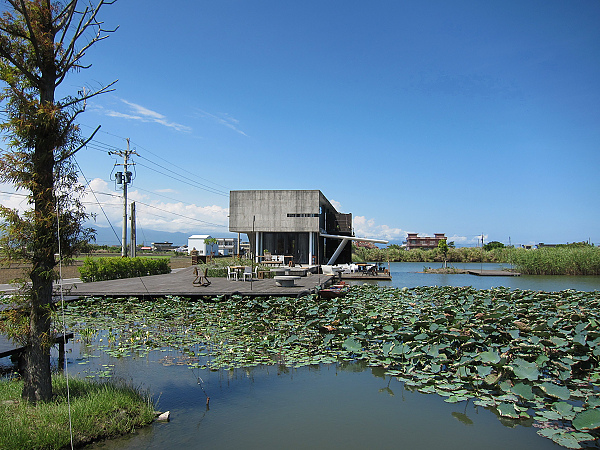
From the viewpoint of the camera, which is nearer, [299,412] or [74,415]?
[74,415]

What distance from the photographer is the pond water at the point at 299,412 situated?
4465 mm

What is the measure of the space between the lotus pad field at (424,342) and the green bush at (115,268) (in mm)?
7180

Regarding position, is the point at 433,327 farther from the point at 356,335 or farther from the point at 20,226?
the point at 20,226

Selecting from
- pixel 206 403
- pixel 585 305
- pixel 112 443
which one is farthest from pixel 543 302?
pixel 112 443

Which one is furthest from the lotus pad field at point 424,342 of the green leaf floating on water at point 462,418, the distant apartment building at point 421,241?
the distant apartment building at point 421,241

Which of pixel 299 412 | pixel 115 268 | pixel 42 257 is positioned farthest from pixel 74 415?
pixel 115 268

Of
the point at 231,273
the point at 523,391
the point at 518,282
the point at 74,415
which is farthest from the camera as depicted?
the point at 518,282

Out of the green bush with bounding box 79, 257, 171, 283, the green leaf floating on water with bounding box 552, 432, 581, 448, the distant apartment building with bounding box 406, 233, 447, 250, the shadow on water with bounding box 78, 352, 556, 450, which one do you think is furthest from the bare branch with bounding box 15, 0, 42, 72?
the distant apartment building with bounding box 406, 233, 447, 250

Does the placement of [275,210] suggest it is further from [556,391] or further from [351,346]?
[556,391]

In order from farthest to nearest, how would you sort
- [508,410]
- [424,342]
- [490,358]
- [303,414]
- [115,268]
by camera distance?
[115,268] < [424,342] < [490,358] < [303,414] < [508,410]

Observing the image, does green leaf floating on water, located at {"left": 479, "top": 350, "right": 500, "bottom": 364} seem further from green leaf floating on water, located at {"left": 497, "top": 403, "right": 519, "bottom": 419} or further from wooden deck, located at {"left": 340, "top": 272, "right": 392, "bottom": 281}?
wooden deck, located at {"left": 340, "top": 272, "right": 392, "bottom": 281}

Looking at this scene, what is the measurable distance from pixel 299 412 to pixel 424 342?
108 inches

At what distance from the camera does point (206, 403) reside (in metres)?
5.33

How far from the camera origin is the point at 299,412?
5.24 meters
